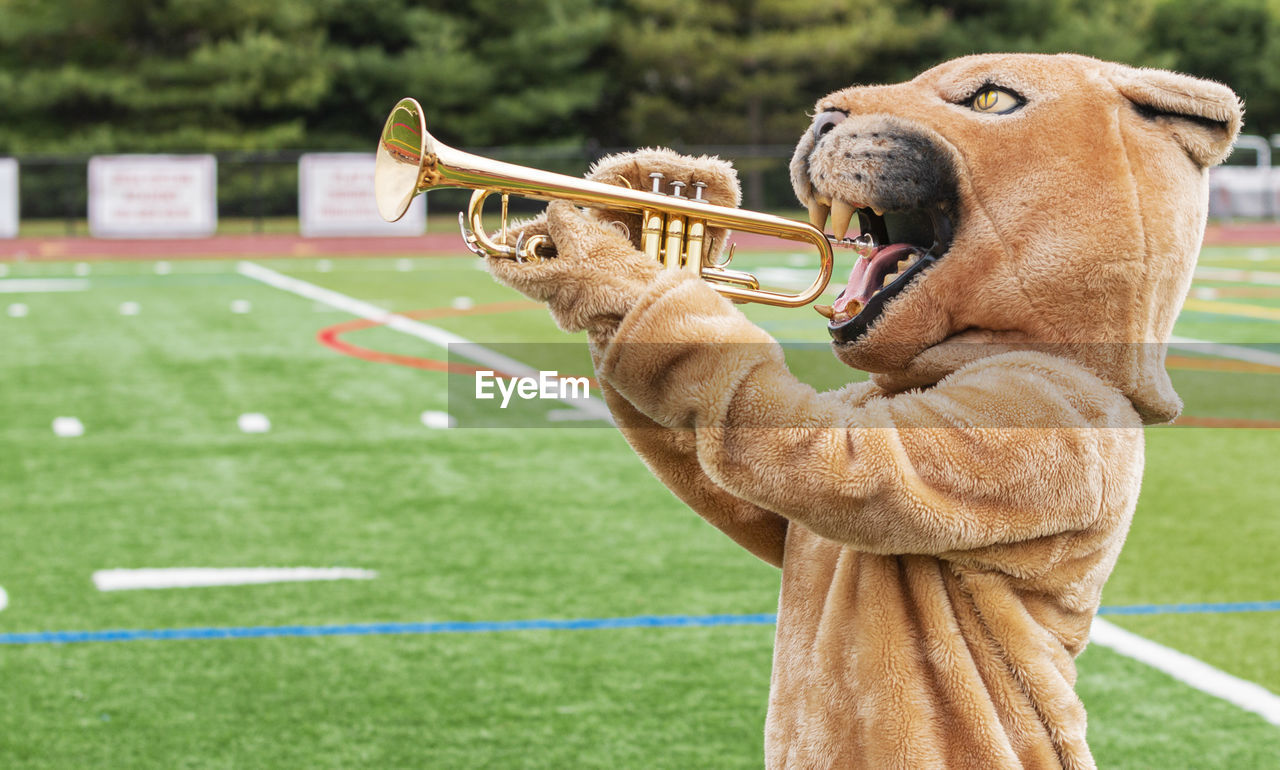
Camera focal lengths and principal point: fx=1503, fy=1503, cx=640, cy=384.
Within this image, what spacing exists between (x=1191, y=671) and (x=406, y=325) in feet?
28.5

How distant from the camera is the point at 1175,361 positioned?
10.0m

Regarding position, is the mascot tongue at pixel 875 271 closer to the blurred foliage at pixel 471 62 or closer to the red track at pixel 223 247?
the red track at pixel 223 247

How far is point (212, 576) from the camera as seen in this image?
4980 mm

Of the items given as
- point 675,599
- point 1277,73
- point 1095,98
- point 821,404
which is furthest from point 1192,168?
point 1277,73

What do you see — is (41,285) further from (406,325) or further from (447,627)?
(447,627)

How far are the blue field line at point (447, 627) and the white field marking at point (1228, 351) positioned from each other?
5911 mm

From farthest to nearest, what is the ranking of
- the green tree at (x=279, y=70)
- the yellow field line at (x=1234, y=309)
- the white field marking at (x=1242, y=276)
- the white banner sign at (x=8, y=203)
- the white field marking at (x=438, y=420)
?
the green tree at (x=279, y=70), the white banner sign at (x=8, y=203), the white field marking at (x=1242, y=276), the yellow field line at (x=1234, y=309), the white field marking at (x=438, y=420)

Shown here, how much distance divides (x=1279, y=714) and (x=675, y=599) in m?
1.80

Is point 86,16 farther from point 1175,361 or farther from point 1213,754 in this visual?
point 1213,754

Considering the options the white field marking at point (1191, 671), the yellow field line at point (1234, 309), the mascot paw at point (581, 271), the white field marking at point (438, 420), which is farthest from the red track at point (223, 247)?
the mascot paw at point (581, 271)

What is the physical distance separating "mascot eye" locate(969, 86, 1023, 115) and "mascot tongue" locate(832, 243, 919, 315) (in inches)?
8.5

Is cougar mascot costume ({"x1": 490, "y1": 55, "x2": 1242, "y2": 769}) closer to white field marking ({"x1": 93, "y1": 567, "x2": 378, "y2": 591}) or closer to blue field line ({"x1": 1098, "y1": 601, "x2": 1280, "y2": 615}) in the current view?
blue field line ({"x1": 1098, "y1": 601, "x2": 1280, "y2": 615})

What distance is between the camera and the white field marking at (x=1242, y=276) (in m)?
17.2

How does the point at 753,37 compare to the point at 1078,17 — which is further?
the point at 1078,17
